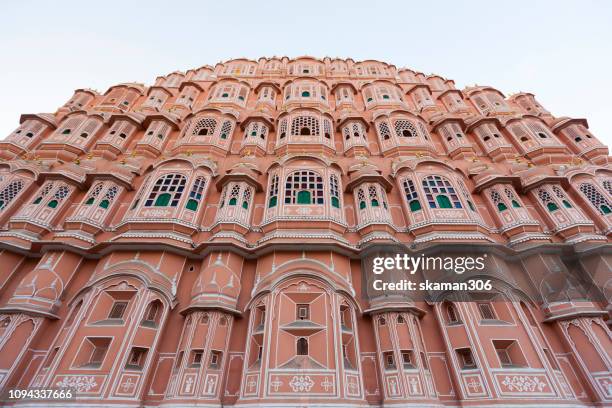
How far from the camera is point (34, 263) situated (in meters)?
12.6

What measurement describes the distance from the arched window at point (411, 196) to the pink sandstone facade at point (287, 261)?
10 centimetres

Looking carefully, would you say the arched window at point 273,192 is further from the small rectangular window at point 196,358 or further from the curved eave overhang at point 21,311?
the curved eave overhang at point 21,311

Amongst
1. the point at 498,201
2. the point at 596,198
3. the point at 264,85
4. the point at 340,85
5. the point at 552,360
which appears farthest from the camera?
the point at 340,85

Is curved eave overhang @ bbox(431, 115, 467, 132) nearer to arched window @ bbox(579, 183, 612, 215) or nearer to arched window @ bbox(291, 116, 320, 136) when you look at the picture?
arched window @ bbox(579, 183, 612, 215)

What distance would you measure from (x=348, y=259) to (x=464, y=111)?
18408 mm

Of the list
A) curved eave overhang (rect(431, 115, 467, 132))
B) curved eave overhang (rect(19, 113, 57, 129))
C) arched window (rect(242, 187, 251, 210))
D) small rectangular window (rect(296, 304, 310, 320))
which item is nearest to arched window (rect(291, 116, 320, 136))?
arched window (rect(242, 187, 251, 210))

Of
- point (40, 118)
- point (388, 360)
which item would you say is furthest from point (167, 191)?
point (40, 118)

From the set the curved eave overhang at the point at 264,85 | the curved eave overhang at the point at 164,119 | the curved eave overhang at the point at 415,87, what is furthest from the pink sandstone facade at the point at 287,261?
the curved eave overhang at the point at 415,87

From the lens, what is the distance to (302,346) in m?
9.86

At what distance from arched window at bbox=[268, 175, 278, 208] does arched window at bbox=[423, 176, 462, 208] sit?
293 inches

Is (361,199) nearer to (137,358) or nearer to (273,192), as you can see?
(273,192)

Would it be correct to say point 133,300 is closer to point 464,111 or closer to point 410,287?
point 410,287

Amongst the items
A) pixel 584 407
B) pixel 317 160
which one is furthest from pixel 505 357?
pixel 317 160

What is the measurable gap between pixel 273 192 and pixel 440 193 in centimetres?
830
